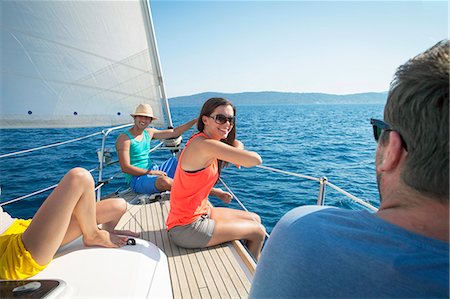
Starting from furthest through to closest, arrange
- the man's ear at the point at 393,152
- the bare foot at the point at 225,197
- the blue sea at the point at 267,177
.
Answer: the blue sea at the point at 267,177, the bare foot at the point at 225,197, the man's ear at the point at 393,152

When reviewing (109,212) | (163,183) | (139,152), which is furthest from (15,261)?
Answer: (139,152)

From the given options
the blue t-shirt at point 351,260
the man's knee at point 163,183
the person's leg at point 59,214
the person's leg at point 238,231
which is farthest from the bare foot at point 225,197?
the blue t-shirt at point 351,260

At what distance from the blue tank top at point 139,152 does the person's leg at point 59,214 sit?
1979 mm

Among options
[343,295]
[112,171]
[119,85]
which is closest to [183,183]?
[343,295]

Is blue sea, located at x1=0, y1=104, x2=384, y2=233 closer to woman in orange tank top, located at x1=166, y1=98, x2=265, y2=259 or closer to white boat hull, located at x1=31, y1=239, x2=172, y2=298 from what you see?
woman in orange tank top, located at x1=166, y1=98, x2=265, y2=259

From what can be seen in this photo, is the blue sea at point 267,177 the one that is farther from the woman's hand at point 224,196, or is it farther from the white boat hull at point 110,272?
the white boat hull at point 110,272

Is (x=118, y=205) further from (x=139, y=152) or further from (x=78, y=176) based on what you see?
(x=139, y=152)

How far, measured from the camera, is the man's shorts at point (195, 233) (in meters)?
2.18

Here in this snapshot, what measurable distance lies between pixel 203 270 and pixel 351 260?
1662 millimetres

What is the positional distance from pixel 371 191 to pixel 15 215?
7.19 m

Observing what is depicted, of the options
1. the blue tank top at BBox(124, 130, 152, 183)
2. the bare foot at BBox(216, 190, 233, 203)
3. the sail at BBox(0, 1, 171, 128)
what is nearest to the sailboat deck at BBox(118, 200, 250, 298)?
the bare foot at BBox(216, 190, 233, 203)

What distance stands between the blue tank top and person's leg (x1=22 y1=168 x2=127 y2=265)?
1.98 m

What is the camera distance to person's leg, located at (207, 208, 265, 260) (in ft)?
7.42

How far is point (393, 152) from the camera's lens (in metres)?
0.64
